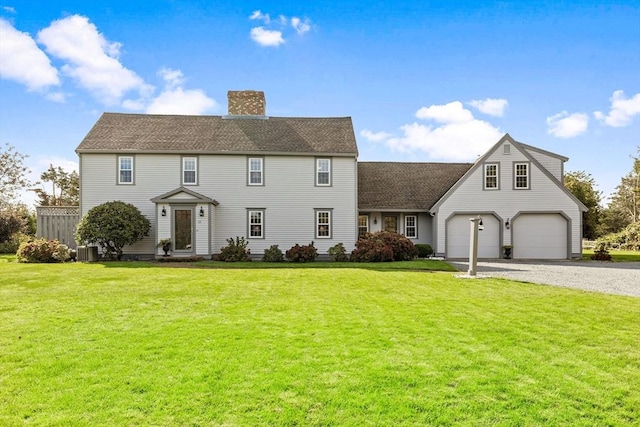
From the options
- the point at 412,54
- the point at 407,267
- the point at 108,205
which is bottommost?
the point at 407,267

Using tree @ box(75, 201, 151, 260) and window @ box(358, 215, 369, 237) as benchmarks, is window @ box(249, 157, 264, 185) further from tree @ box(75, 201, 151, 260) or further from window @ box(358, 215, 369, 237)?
window @ box(358, 215, 369, 237)

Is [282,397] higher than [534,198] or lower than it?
lower

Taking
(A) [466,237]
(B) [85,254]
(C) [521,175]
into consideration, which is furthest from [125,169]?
(C) [521,175]

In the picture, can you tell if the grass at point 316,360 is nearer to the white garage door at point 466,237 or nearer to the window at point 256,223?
the window at point 256,223

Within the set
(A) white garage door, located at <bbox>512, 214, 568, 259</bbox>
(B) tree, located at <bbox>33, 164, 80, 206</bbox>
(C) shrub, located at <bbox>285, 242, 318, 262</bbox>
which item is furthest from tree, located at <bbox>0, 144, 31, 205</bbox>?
(A) white garage door, located at <bbox>512, 214, 568, 259</bbox>

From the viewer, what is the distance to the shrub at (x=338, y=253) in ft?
66.6

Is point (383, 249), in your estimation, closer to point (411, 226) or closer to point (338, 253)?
point (338, 253)

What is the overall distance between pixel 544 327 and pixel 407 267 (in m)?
9.95

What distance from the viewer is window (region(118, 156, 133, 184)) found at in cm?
2067

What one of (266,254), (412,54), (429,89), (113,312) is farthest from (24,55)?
(429,89)

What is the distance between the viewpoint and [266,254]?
20141 millimetres

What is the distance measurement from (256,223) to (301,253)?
3.35m

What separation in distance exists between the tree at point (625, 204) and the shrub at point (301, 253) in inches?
1533

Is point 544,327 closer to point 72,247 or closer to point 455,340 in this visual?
point 455,340
